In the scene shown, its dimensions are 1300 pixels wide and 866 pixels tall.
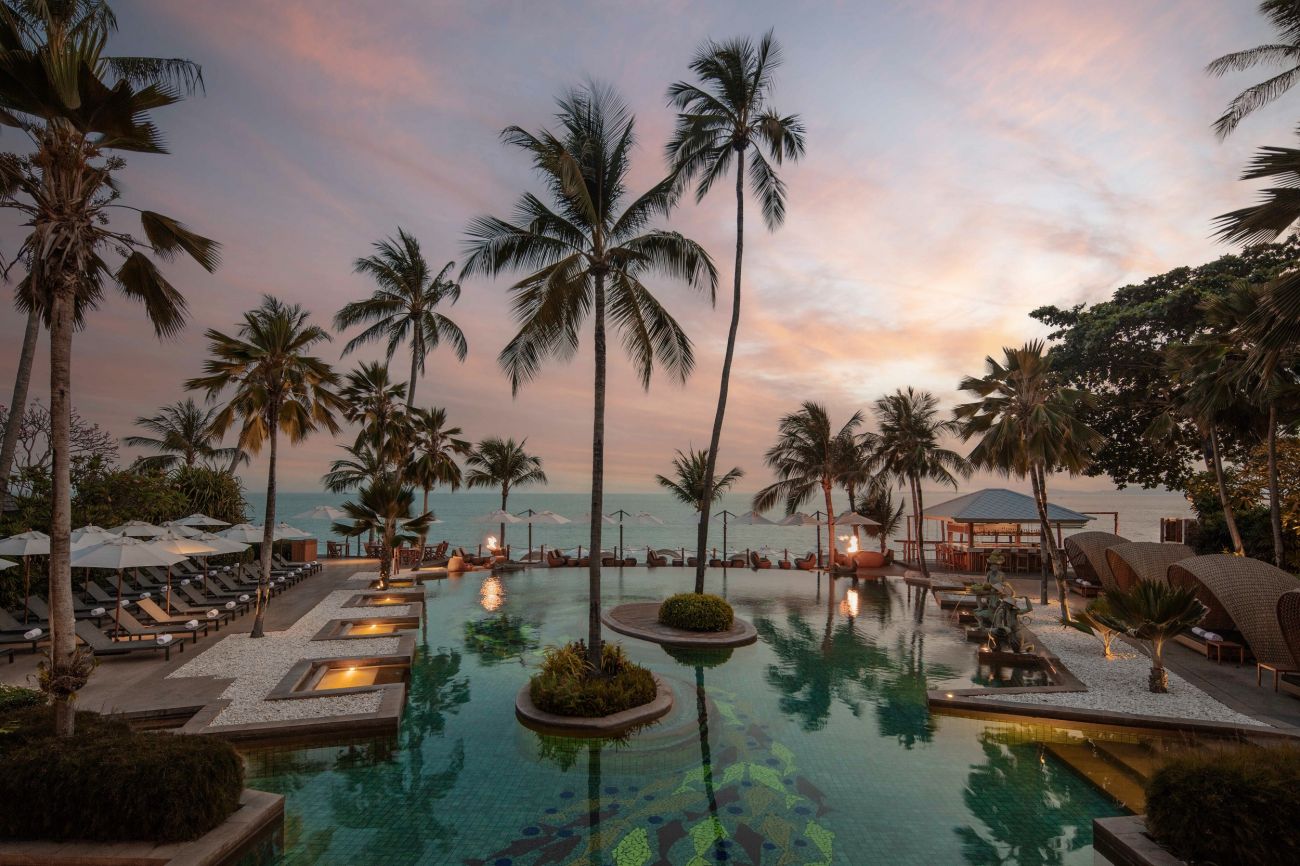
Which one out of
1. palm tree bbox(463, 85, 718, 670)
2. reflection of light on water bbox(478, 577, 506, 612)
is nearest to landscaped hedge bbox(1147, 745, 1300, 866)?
palm tree bbox(463, 85, 718, 670)

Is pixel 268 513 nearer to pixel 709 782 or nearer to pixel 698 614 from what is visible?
pixel 698 614

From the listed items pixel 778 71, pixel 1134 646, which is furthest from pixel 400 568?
pixel 1134 646

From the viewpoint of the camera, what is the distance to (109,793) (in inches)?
210

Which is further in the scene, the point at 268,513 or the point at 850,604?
the point at 850,604

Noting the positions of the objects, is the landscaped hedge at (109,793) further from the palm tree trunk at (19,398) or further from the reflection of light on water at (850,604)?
the reflection of light on water at (850,604)

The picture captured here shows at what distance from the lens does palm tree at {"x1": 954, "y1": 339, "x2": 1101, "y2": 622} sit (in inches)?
643

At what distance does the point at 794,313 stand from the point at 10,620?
2711cm

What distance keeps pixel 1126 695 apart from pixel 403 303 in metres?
24.9

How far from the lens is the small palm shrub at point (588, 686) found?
939 centimetres

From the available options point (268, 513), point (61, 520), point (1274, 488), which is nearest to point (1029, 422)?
point (1274, 488)

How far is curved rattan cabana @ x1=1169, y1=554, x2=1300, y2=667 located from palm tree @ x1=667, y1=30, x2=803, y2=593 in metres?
10.9

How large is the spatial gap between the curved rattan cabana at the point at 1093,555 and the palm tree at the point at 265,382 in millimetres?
23132

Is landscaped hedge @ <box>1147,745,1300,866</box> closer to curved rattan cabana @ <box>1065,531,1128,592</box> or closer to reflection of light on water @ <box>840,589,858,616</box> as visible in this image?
reflection of light on water @ <box>840,589,858,616</box>

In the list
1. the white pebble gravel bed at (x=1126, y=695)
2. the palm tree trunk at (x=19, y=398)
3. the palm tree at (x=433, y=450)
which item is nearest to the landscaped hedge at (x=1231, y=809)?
the white pebble gravel bed at (x=1126, y=695)
